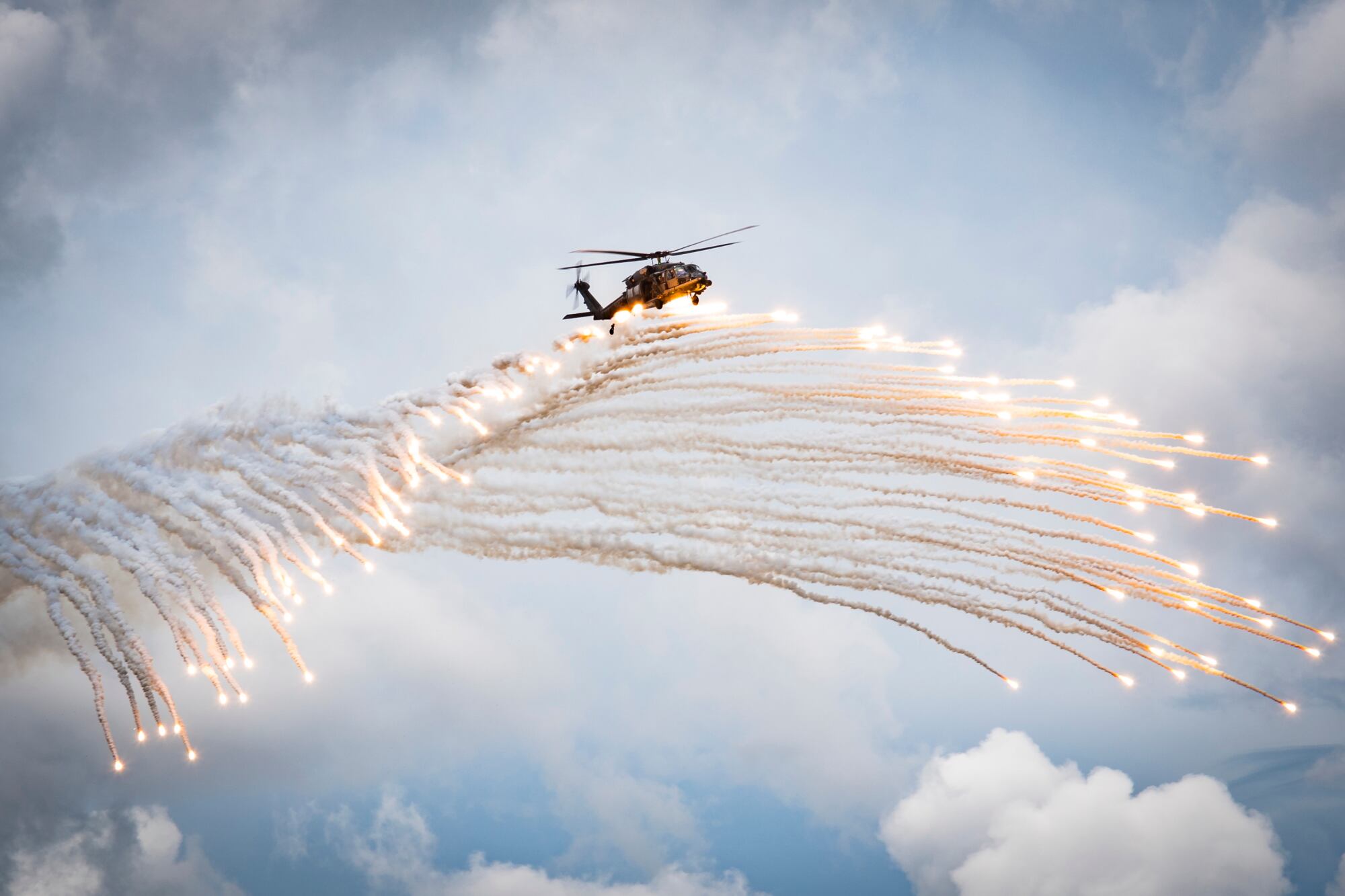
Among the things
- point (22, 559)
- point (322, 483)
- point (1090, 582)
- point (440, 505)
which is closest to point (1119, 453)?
point (1090, 582)

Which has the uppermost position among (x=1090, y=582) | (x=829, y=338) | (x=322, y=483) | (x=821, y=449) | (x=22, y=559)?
(x=829, y=338)

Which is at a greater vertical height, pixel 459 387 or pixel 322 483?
pixel 459 387

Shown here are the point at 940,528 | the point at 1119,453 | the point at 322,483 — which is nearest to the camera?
the point at 1119,453

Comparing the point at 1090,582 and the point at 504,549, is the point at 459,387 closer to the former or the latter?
the point at 504,549

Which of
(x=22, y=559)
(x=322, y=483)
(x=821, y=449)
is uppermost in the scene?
(x=821, y=449)

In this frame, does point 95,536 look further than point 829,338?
Yes

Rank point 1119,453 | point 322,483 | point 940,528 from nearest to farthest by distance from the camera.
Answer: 1. point 1119,453
2. point 940,528
3. point 322,483

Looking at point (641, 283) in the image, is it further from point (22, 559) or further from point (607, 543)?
point (22, 559)

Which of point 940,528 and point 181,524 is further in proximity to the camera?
point 181,524

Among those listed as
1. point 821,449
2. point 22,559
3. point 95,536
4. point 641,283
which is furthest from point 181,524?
point 821,449
